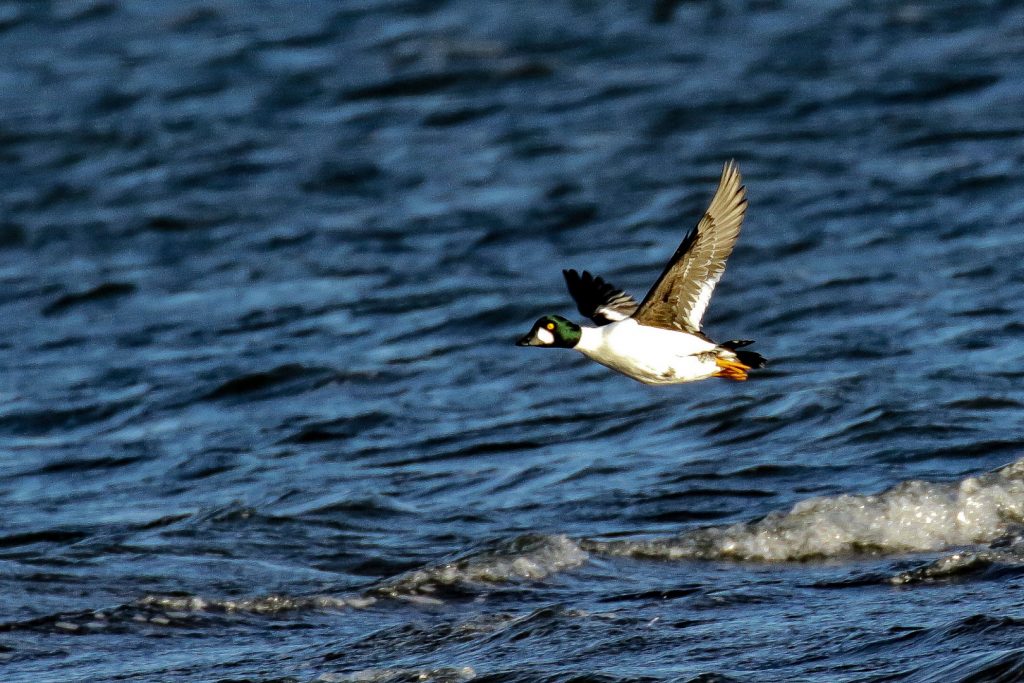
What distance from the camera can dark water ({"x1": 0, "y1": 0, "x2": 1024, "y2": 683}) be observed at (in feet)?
21.1

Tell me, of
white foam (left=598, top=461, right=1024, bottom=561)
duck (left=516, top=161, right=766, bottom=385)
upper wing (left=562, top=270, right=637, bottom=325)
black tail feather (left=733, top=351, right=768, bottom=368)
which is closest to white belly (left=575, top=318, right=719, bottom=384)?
duck (left=516, top=161, right=766, bottom=385)

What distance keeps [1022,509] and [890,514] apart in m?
0.53

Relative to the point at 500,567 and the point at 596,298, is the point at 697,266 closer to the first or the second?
the point at 596,298

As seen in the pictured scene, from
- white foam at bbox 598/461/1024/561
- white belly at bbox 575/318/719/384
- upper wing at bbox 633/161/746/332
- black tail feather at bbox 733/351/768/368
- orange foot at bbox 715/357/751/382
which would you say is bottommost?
white foam at bbox 598/461/1024/561

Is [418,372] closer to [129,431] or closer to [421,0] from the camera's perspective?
[129,431]

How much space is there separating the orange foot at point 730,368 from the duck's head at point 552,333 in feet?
1.97

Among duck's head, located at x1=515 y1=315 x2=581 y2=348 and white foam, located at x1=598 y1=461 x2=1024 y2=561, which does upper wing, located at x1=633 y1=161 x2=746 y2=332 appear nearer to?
duck's head, located at x1=515 y1=315 x2=581 y2=348

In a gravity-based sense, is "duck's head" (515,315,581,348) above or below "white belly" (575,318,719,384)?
above

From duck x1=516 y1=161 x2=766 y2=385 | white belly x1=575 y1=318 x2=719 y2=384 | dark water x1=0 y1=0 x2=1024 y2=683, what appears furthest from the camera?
white belly x1=575 y1=318 x2=719 y2=384

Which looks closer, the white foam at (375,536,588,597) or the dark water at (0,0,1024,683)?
the dark water at (0,0,1024,683)

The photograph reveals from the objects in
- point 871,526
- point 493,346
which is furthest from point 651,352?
point 493,346

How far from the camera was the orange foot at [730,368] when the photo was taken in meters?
6.97

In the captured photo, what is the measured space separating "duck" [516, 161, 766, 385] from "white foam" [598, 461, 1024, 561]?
69 centimetres

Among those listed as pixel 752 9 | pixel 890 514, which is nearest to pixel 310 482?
pixel 890 514
